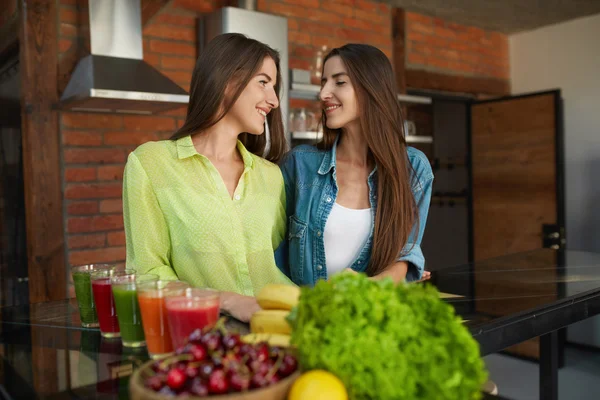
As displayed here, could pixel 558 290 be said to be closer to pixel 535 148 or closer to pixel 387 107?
pixel 387 107

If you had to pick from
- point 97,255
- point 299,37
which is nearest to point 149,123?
point 97,255

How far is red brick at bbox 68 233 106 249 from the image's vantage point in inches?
135

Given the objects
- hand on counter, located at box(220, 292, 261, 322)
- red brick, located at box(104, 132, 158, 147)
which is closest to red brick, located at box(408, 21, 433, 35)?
red brick, located at box(104, 132, 158, 147)

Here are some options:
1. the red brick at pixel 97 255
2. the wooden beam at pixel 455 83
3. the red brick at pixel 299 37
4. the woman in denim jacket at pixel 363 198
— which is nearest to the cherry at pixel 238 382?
the woman in denim jacket at pixel 363 198

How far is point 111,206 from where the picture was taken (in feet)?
11.8

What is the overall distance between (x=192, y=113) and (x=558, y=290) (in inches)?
52.8

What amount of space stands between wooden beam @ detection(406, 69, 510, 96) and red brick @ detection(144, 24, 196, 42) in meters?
2.16

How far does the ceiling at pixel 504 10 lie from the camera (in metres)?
4.97

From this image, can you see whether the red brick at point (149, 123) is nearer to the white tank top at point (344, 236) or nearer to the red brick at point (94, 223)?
the red brick at point (94, 223)

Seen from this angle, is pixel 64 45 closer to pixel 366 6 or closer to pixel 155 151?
pixel 155 151

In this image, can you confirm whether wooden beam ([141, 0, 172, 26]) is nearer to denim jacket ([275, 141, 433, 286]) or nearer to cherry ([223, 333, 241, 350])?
denim jacket ([275, 141, 433, 286])

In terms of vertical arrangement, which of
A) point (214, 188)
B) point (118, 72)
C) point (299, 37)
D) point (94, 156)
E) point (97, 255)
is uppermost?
point (299, 37)

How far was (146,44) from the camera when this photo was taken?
3.72m

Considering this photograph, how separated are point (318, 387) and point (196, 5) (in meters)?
3.49
